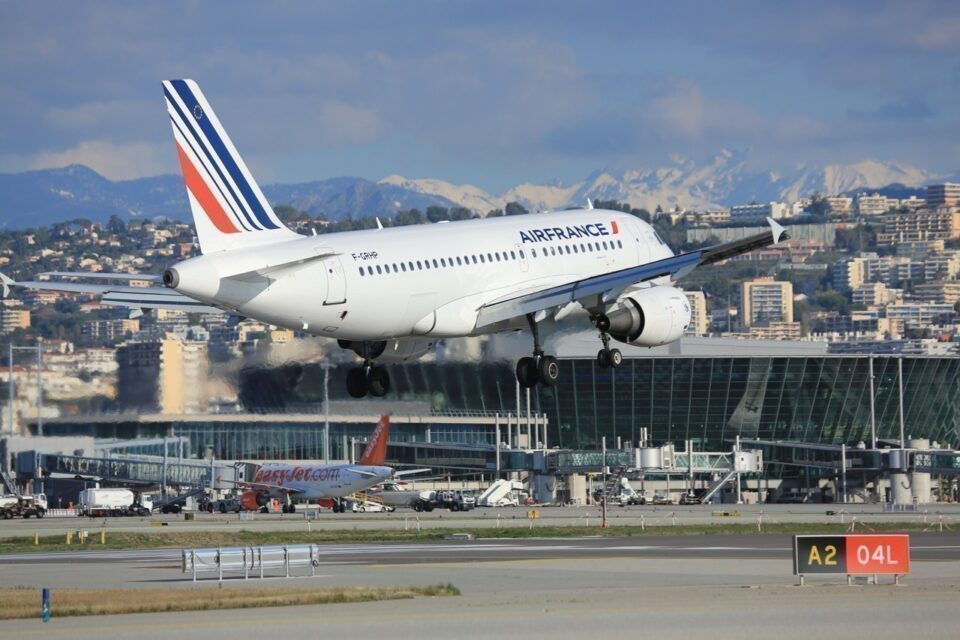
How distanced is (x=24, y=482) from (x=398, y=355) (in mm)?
110230

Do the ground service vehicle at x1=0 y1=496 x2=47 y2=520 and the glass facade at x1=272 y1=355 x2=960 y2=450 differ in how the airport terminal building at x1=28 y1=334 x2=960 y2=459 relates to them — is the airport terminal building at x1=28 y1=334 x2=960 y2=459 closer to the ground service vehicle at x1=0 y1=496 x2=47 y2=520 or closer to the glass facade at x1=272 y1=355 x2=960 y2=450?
the glass facade at x1=272 y1=355 x2=960 y2=450

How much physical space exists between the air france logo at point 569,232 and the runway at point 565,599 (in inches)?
439

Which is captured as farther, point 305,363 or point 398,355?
point 305,363

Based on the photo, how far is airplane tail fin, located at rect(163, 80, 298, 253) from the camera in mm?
53531

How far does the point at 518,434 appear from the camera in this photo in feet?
563

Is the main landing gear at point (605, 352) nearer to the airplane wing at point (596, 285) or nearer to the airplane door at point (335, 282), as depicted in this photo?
the airplane wing at point (596, 285)

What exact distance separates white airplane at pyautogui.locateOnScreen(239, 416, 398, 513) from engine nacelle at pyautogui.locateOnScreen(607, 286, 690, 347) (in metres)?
70.1

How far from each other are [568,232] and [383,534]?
→ 26.9m

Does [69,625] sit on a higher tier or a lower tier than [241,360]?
lower

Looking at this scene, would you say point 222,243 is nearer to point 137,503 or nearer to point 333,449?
point 137,503

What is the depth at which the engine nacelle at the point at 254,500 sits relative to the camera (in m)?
136

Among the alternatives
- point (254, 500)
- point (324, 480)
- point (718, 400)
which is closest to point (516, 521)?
point (324, 480)

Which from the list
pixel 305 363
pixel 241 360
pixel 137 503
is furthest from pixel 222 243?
pixel 137 503

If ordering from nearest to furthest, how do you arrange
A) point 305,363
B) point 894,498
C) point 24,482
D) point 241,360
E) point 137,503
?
point 305,363 → point 241,360 → point 137,503 → point 894,498 → point 24,482
